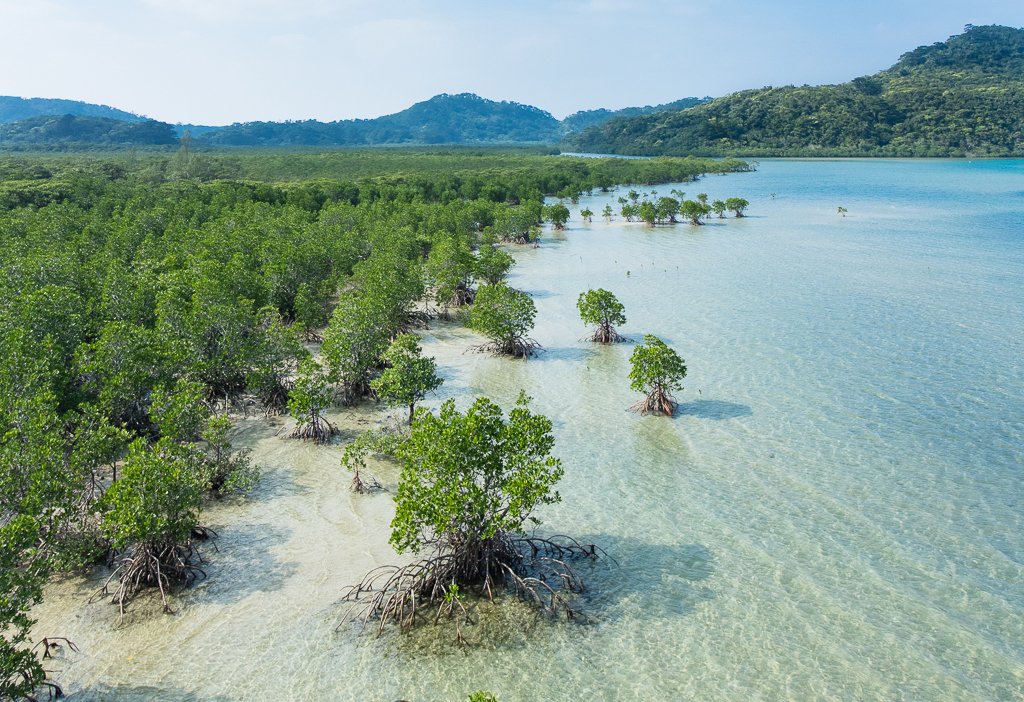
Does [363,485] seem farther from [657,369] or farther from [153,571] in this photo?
[657,369]

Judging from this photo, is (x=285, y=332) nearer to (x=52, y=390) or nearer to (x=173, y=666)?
(x=52, y=390)

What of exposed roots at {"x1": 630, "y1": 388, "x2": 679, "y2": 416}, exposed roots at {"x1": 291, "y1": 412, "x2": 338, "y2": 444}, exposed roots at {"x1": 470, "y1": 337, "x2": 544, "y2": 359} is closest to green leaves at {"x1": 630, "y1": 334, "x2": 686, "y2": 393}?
exposed roots at {"x1": 630, "y1": 388, "x2": 679, "y2": 416}

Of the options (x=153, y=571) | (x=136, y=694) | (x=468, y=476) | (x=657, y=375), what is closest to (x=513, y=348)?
(x=657, y=375)

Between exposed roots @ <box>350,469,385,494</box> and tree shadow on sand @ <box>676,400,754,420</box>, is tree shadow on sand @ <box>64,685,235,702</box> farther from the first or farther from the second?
tree shadow on sand @ <box>676,400,754,420</box>

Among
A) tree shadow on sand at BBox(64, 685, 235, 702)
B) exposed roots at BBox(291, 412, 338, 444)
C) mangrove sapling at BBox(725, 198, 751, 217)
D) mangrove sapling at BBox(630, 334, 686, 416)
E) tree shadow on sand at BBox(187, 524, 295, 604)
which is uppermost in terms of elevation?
mangrove sapling at BBox(725, 198, 751, 217)

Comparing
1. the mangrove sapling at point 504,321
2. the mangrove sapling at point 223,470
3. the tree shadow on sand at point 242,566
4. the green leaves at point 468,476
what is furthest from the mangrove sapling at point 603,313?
the tree shadow on sand at point 242,566

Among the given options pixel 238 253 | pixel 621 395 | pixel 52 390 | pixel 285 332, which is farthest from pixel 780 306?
pixel 52 390
